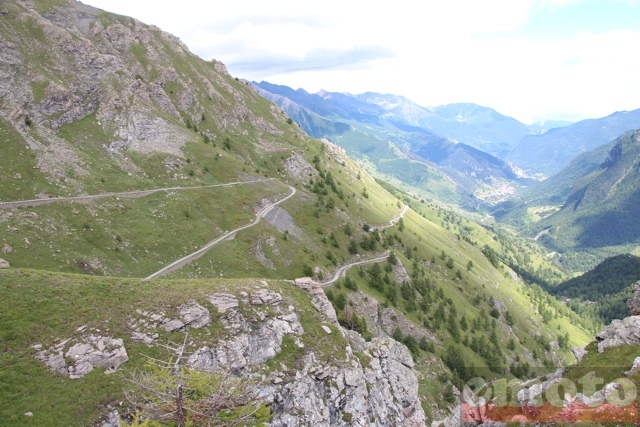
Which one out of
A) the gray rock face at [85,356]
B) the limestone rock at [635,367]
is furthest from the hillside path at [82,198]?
the limestone rock at [635,367]

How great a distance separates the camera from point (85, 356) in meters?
37.1

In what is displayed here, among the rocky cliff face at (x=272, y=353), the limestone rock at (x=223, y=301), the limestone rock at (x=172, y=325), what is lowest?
the rocky cliff face at (x=272, y=353)

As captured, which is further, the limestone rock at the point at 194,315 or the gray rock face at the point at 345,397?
the limestone rock at the point at 194,315

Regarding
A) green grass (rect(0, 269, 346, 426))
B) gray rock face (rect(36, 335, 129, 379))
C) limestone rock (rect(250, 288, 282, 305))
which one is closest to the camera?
green grass (rect(0, 269, 346, 426))

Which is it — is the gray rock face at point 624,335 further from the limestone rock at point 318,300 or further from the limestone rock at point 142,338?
the limestone rock at point 142,338

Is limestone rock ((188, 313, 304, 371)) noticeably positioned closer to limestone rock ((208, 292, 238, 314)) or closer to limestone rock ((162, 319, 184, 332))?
limestone rock ((162, 319, 184, 332))

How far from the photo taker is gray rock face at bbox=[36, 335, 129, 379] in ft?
117

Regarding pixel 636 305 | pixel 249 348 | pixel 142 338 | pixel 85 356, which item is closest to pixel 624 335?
pixel 636 305

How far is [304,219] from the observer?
13500 cm

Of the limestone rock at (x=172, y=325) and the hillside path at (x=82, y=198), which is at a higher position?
the hillside path at (x=82, y=198)

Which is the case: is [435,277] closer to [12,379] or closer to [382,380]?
[382,380]

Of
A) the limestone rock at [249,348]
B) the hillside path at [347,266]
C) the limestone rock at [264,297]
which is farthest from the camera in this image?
the hillside path at [347,266]

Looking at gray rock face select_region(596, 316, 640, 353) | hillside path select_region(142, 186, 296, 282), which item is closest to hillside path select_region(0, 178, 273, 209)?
hillside path select_region(142, 186, 296, 282)

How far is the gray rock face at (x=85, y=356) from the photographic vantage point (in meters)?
35.6
